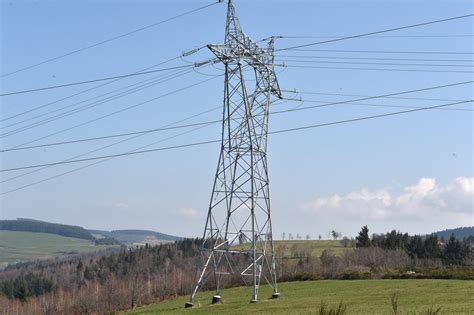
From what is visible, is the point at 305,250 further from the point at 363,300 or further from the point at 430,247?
the point at 363,300

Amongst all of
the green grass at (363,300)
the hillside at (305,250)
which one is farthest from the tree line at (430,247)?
the green grass at (363,300)

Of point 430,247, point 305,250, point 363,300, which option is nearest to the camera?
point 363,300

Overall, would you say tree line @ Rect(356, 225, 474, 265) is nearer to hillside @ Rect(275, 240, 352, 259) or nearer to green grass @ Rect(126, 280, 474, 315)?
hillside @ Rect(275, 240, 352, 259)

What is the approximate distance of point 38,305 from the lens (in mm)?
113625

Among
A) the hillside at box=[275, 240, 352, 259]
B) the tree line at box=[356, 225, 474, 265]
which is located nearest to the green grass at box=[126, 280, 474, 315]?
the tree line at box=[356, 225, 474, 265]

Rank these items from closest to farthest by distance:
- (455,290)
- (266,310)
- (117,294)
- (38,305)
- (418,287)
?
1. (266,310)
2. (455,290)
3. (418,287)
4. (117,294)
5. (38,305)

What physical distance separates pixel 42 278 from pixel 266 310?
399 feet

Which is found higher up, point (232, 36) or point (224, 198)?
point (232, 36)

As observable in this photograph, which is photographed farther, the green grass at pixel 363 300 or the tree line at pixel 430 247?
the tree line at pixel 430 247

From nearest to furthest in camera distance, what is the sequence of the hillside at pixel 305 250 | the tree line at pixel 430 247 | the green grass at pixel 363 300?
the green grass at pixel 363 300
the tree line at pixel 430 247
the hillside at pixel 305 250

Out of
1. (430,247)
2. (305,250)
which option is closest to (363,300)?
(430,247)

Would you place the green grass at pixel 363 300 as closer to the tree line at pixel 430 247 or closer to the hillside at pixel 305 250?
the tree line at pixel 430 247

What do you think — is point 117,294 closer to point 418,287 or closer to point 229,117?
point 418,287

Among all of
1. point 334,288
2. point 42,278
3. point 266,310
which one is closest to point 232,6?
point 266,310
